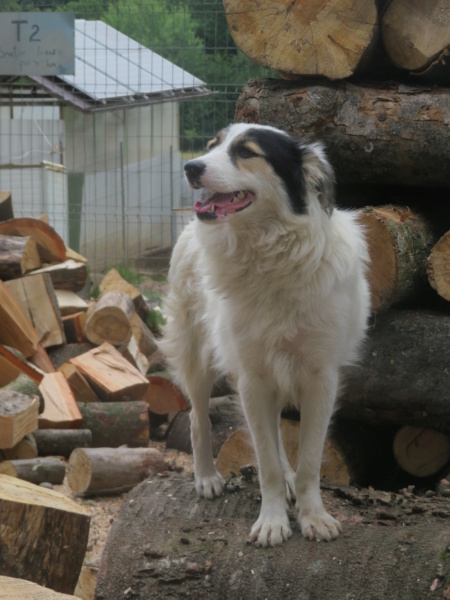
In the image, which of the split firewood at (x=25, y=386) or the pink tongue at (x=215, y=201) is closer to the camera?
the pink tongue at (x=215, y=201)

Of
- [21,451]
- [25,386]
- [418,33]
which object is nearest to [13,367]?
[25,386]

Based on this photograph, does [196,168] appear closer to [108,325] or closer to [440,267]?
[440,267]

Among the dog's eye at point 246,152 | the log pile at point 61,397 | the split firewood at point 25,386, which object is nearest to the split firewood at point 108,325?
the log pile at point 61,397

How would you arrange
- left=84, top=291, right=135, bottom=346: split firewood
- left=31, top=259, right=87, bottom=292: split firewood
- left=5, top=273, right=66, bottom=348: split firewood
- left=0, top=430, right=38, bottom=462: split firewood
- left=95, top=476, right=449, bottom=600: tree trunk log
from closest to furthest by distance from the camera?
1. left=95, top=476, right=449, bottom=600: tree trunk log
2. left=0, top=430, right=38, bottom=462: split firewood
3. left=5, top=273, right=66, bottom=348: split firewood
4. left=84, top=291, right=135, bottom=346: split firewood
5. left=31, top=259, right=87, bottom=292: split firewood

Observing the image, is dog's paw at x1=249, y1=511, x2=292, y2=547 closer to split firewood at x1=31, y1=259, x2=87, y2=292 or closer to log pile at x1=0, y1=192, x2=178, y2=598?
log pile at x1=0, y1=192, x2=178, y2=598

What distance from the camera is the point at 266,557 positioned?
2959mm

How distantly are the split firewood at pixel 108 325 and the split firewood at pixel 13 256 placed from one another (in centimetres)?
64

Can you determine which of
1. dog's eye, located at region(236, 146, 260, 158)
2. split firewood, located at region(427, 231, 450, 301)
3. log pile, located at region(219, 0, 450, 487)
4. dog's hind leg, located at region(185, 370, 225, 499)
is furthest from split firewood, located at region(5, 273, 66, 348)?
dog's eye, located at region(236, 146, 260, 158)

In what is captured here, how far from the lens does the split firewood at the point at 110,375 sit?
583 cm

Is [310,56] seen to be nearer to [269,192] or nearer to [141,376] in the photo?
[269,192]

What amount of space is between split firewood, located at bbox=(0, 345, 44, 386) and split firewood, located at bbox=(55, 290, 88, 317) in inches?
42.6

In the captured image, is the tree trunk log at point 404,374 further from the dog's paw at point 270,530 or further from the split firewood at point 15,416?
the split firewood at point 15,416

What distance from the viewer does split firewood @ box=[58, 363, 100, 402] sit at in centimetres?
584

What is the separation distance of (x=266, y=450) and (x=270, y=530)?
31cm
